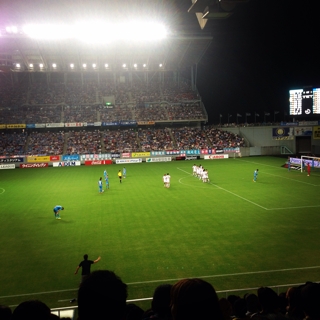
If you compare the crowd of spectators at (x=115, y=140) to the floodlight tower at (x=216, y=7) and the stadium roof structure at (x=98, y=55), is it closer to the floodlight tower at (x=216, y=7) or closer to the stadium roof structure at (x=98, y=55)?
the stadium roof structure at (x=98, y=55)

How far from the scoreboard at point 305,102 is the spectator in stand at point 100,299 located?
43447 millimetres

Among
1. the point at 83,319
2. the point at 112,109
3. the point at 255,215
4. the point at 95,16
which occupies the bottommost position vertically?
the point at 255,215

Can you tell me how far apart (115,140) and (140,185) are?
30.6 m

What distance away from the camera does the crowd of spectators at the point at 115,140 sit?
55156 millimetres

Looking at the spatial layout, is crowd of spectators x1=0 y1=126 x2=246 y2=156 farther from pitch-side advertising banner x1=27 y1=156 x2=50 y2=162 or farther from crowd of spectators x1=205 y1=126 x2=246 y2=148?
pitch-side advertising banner x1=27 y1=156 x2=50 y2=162

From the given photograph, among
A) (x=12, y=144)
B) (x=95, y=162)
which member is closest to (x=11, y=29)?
(x=12, y=144)

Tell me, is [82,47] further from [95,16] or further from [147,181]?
[147,181]

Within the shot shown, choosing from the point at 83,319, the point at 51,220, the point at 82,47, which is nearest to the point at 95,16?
the point at 82,47

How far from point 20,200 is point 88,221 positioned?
9.16 meters

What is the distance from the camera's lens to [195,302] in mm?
2043

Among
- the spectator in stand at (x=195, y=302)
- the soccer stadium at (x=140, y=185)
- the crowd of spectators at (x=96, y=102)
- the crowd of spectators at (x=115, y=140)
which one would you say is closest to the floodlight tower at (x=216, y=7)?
the soccer stadium at (x=140, y=185)

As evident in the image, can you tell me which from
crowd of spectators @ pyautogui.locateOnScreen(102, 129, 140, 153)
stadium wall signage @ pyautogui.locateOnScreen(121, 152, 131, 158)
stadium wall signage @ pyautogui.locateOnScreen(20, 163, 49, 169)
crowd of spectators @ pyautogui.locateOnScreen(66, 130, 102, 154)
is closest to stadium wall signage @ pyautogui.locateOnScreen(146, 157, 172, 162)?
stadium wall signage @ pyautogui.locateOnScreen(121, 152, 131, 158)

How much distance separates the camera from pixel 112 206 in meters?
22.3

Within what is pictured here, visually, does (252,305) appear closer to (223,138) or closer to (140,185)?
(140,185)
